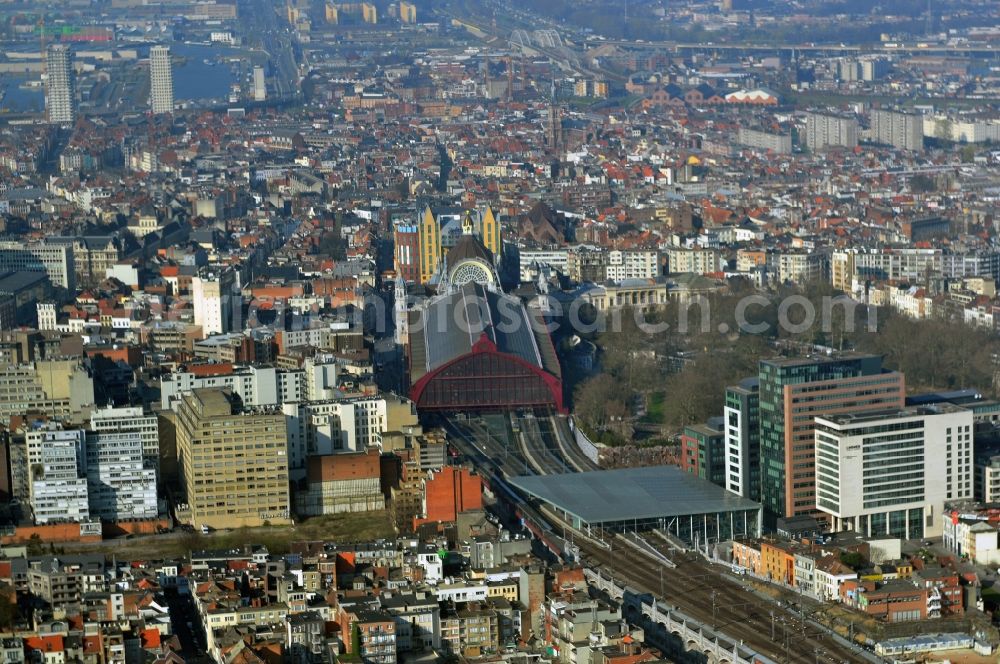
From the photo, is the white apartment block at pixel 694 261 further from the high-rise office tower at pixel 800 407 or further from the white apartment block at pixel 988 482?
the white apartment block at pixel 988 482

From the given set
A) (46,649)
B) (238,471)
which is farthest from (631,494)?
(46,649)

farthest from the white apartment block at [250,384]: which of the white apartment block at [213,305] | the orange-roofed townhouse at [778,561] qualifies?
the orange-roofed townhouse at [778,561]

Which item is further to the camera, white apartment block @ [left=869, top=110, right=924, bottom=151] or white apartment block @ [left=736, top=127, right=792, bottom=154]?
white apartment block @ [left=736, top=127, right=792, bottom=154]

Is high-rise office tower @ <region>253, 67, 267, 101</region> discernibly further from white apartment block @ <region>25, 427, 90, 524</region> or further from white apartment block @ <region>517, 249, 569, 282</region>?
white apartment block @ <region>25, 427, 90, 524</region>

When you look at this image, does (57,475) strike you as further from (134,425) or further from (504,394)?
(504,394)

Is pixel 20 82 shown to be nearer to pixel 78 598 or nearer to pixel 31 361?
pixel 31 361

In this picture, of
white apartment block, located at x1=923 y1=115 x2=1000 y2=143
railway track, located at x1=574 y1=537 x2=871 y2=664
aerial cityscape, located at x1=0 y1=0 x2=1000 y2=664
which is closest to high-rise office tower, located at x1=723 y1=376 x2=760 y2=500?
aerial cityscape, located at x1=0 y1=0 x2=1000 y2=664
